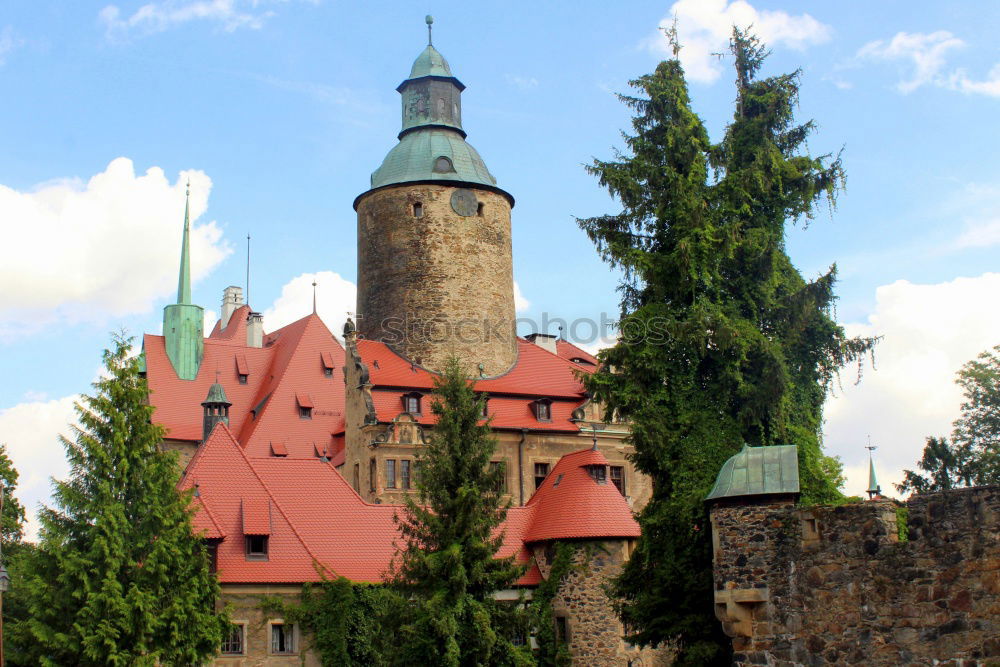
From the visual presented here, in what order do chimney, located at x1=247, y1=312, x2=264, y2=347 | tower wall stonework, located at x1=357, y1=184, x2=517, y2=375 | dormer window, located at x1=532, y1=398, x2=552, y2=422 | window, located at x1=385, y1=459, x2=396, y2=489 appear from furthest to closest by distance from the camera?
chimney, located at x1=247, y1=312, x2=264, y2=347, tower wall stonework, located at x1=357, y1=184, x2=517, y2=375, dormer window, located at x1=532, y1=398, x2=552, y2=422, window, located at x1=385, y1=459, x2=396, y2=489

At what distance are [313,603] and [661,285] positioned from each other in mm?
9641

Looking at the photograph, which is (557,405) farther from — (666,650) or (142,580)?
(142,580)

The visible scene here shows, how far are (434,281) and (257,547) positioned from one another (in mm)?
14835

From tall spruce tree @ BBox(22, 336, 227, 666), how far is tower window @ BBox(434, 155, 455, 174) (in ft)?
59.8

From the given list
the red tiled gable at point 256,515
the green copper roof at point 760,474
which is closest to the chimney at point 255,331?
the red tiled gable at point 256,515

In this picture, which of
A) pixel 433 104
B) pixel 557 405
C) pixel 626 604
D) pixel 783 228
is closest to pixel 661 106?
pixel 783 228

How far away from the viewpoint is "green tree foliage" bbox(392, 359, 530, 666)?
21359 millimetres

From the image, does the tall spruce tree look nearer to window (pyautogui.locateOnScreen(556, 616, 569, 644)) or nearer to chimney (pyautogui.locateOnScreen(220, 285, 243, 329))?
window (pyautogui.locateOnScreen(556, 616, 569, 644))

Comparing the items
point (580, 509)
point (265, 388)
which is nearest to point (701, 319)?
point (580, 509)

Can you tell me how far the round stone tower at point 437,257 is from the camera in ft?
125

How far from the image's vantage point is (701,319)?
21.0m

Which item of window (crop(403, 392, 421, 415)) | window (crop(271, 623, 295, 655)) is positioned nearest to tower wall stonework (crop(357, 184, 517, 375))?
window (crop(403, 392, 421, 415))

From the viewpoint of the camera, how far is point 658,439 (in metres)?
20.8

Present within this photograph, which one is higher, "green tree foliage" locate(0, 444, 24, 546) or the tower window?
the tower window
